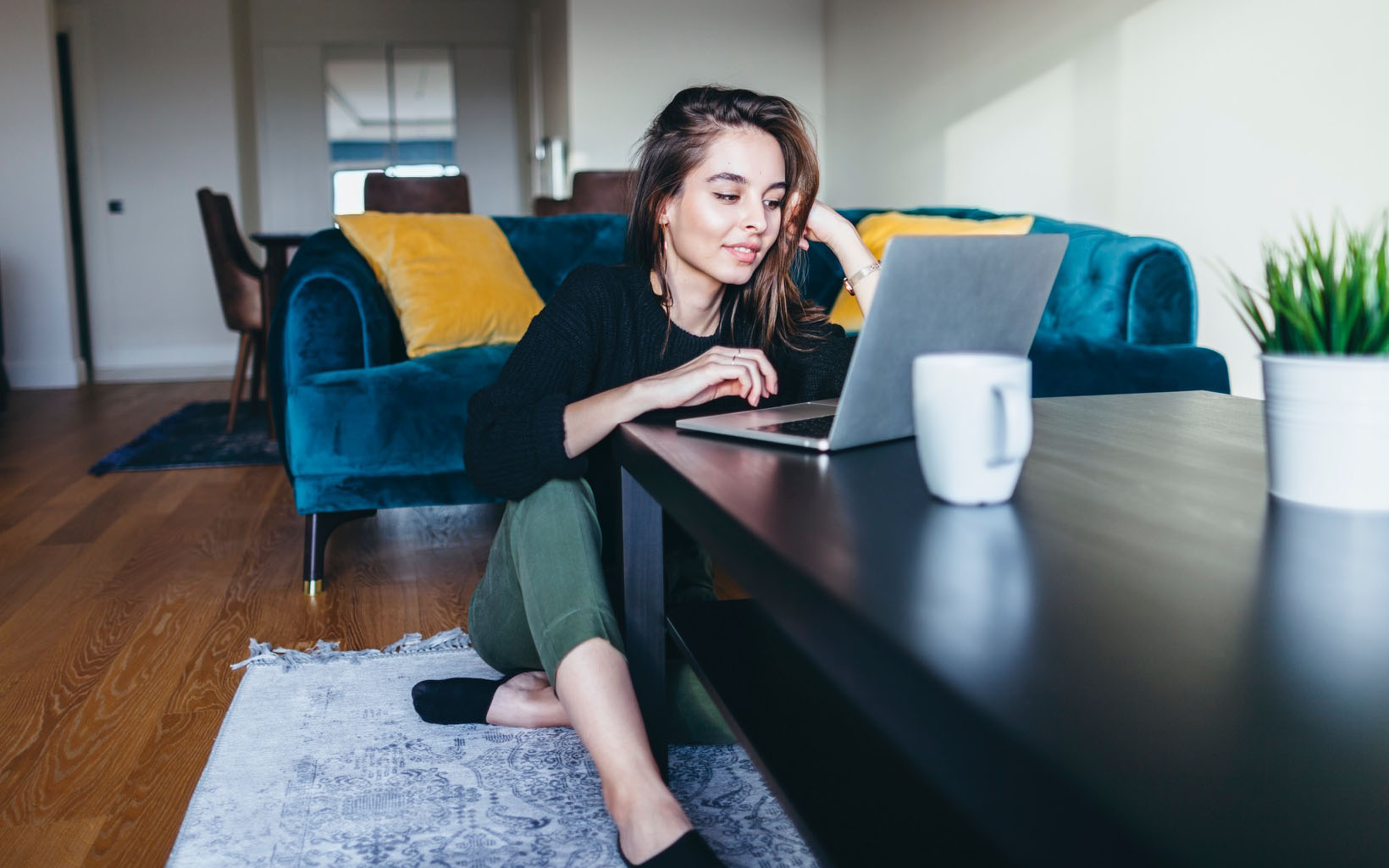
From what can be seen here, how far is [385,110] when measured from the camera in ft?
27.7

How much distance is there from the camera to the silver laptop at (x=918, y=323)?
0.81 m

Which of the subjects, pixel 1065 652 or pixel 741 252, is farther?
pixel 741 252

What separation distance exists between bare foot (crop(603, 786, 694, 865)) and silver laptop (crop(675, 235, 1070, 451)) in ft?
1.07

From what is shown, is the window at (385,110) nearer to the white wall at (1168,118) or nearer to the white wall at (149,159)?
the white wall at (149,159)

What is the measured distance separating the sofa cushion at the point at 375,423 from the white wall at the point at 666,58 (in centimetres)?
336

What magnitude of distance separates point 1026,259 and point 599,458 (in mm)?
612

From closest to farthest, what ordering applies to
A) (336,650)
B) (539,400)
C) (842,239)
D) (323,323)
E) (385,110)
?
1. (539,400)
2. (842,239)
3. (336,650)
4. (323,323)
5. (385,110)

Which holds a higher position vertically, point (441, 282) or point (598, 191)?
point (598, 191)

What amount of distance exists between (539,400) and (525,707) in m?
0.43

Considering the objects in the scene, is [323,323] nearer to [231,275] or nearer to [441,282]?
[441,282]

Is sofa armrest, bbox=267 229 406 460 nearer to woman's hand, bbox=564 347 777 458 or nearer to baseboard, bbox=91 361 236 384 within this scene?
woman's hand, bbox=564 347 777 458

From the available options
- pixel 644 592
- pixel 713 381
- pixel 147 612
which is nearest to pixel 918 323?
pixel 713 381

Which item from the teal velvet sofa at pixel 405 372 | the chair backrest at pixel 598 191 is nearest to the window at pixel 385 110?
the chair backrest at pixel 598 191

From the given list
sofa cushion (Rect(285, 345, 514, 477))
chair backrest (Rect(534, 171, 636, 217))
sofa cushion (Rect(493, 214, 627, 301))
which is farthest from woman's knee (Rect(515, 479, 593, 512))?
chair backrest (Rect(534, 171, 636, 217))
